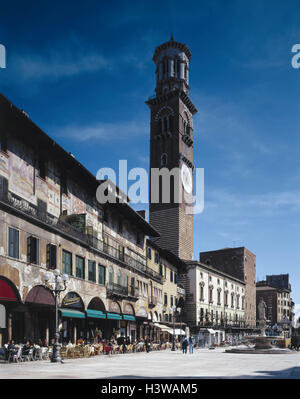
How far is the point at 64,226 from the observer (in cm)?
3291

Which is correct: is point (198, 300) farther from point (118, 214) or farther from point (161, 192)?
point (118, 214)

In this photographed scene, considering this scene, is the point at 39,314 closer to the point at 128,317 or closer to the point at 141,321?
the point at 128,317

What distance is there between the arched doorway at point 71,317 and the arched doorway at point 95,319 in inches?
50.1

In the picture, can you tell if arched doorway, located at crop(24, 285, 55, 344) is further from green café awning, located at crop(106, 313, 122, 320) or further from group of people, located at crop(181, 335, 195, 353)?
group of people, located at crop(181, 335, 195, 353)

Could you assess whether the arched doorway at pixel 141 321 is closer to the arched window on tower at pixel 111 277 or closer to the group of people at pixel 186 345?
the arched window on tower at pixel 111 277

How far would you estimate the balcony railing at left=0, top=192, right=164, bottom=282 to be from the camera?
2682 cm

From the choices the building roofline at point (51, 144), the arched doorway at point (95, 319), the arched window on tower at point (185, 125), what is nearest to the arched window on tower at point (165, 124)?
the arched window on tower at point (185, 125)

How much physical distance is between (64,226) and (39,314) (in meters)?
6.10

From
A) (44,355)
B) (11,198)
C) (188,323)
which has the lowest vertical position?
(188,323)

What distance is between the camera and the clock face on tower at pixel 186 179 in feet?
264
